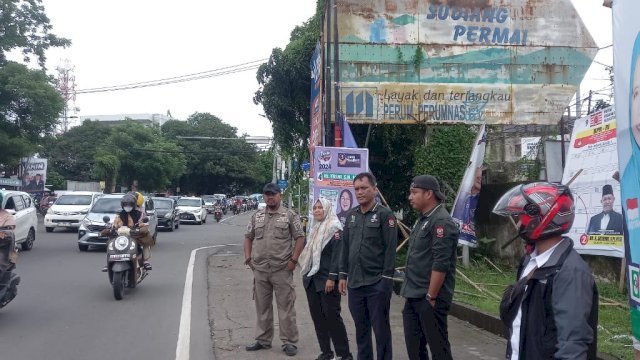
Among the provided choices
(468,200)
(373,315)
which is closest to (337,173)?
(468,200)

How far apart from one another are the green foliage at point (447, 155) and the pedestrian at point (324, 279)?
729 cm

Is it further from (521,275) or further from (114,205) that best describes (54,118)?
(521,275)

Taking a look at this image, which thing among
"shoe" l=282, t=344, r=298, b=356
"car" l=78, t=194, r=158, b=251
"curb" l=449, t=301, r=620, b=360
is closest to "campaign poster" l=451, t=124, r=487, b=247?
"curb" l=449, t=301, r=620, b=360

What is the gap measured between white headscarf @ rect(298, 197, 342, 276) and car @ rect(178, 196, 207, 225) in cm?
2978

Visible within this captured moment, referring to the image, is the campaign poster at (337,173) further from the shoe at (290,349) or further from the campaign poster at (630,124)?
the campaign poster at (630,124)

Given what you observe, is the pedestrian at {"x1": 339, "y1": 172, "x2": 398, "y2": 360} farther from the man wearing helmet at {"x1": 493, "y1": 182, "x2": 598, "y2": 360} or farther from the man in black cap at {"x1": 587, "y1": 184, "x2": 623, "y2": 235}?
the man in black cap at {"x1": 587, "y1": 184, "x2": 623, "y2": 235}

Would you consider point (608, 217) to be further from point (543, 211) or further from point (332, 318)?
point (543, 211)

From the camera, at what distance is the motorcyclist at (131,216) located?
1118cm

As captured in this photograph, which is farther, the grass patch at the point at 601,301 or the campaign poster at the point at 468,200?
the campaign poster at the point at 468,200

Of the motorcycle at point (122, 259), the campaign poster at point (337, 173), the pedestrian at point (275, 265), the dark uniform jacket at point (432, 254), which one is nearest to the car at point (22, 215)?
the motorcycle at point (122, 259)

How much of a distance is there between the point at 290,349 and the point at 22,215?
12.6 metres

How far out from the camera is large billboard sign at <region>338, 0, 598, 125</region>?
14.0 metres

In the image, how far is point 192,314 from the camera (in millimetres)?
9281

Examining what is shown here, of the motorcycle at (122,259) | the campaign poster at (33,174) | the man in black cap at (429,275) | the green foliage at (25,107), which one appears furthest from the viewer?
the campaign poster at (33,174)
